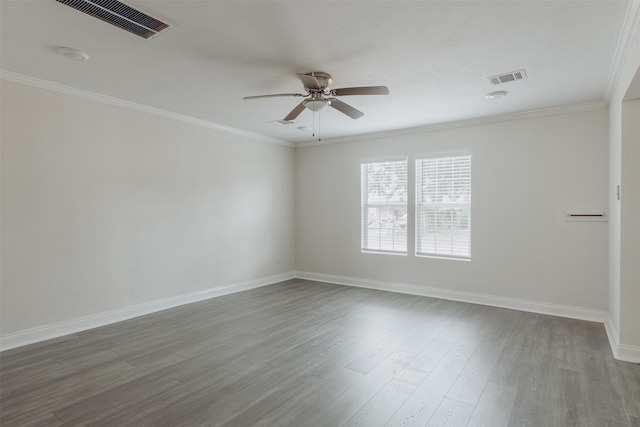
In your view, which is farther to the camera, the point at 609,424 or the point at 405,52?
the point at 405,52

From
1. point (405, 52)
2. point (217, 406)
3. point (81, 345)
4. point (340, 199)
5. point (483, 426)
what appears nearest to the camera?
point (483, 426)

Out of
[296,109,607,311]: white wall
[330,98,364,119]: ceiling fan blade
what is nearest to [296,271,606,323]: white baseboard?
[296,109,607,311]: white wall

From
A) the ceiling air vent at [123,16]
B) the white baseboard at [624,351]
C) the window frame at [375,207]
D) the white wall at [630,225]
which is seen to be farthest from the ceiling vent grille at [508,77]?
the ceiling air vent at [123,16]

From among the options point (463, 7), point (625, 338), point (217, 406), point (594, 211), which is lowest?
point (217, 406)

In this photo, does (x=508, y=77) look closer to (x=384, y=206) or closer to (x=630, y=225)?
(x=630, y=225)

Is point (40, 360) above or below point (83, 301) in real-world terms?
below

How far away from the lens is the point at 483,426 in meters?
2.22

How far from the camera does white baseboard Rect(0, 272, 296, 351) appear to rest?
3559mm

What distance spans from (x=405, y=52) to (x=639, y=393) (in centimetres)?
324

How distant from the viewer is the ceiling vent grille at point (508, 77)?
3467 millimetres

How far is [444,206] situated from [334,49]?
3.45 meters

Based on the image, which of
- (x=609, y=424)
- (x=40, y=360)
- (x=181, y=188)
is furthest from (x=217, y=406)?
(x=181, y=188)

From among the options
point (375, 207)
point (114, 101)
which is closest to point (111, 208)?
point (114, 101)

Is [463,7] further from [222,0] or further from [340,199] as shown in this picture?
[340,199]
